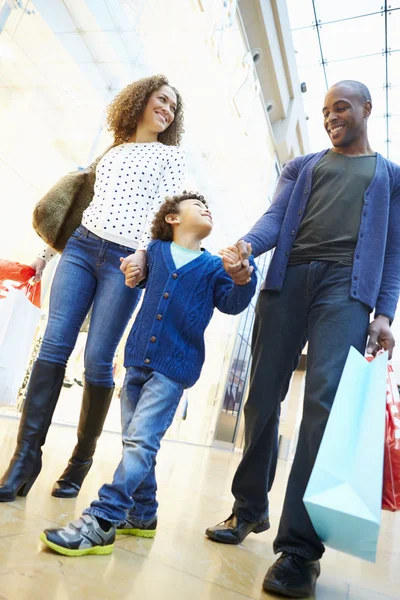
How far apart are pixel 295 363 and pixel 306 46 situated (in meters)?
10.7

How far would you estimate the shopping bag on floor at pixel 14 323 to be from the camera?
7.14 ft

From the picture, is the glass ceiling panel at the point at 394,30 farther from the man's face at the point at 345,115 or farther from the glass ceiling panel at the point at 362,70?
the man's face at the point at 345,115

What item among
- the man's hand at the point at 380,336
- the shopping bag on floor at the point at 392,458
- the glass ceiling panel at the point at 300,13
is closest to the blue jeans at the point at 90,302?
the man's hand at the point at 380,336

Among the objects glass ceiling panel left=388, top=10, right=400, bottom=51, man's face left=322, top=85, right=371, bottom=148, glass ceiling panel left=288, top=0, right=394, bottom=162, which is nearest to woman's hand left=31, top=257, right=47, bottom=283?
man's face left=322, top=85, right=371, bottom=148

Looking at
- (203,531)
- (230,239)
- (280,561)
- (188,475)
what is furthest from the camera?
(230,239)

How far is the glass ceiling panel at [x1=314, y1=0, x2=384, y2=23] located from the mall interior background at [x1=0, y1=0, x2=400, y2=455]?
0.39ft

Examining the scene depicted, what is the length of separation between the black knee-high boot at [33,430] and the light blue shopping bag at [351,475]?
44.2 inches

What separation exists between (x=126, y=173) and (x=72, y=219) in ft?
1.19

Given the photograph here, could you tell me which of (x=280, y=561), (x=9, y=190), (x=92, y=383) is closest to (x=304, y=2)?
(x=9, y=190)

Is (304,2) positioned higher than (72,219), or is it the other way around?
(304,2)

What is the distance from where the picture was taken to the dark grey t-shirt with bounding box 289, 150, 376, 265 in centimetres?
195

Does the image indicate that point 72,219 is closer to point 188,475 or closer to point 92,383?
point 92,383

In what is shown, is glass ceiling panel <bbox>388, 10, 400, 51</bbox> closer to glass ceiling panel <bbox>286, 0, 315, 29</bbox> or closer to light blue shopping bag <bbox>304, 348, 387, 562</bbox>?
glass ceiling panel <bbox>286, 0, 315, 29</bbox>

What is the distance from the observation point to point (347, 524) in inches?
47.5
